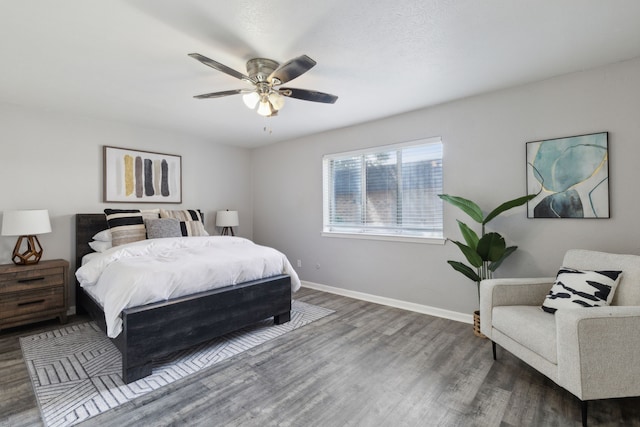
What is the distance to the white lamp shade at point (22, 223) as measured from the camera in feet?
9.37

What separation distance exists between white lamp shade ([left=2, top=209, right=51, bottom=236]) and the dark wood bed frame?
2.72 feet

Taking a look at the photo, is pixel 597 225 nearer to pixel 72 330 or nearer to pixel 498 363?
pixel 498 363

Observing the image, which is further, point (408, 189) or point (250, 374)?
point (408, 189)

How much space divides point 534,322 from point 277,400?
5.87 feet

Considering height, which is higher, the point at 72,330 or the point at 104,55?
the point at 104,55

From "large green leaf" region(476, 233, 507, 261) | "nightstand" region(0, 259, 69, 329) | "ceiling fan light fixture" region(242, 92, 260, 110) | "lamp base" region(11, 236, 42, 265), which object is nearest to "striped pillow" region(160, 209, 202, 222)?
"nightstand" region(0, 259, 69, 329)

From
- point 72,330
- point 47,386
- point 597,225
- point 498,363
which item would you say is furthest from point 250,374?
point 597,225

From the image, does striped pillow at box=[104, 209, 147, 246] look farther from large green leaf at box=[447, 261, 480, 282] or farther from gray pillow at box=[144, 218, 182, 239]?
large green leaf at box=[447, 261, 480, 282]

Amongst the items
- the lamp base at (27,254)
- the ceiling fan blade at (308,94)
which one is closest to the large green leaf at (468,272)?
the ceiling fan blade at (308,94)

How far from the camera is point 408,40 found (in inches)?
79.3

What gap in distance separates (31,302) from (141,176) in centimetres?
186

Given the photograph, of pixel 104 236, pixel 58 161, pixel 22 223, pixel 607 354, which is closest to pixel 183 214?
pixel 104 236

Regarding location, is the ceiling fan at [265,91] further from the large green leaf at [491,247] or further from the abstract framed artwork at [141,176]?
the abstract framed artwork at [141,176]

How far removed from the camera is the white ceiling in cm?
170
